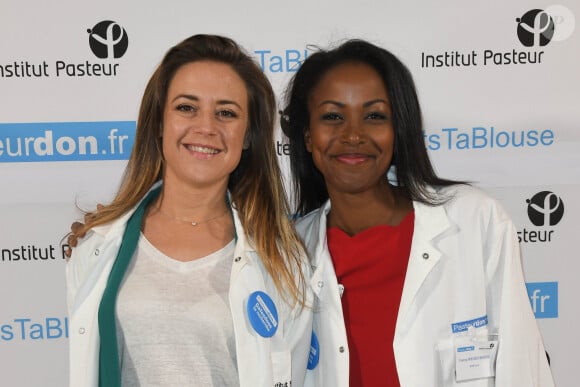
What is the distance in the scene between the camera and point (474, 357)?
1.89 meters

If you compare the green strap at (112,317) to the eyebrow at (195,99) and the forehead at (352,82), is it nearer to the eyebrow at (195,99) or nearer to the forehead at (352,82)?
the eyebrow at (195,99)

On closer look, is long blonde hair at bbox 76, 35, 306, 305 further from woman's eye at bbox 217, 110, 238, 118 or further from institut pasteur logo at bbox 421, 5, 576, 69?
institut pasteur logo at bbox 421, 5, 576, 69

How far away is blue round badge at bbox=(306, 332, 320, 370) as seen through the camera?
6.55ft

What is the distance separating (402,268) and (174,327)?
67 centimetres

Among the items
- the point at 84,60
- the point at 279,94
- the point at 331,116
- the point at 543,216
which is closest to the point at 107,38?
the point at 84,60

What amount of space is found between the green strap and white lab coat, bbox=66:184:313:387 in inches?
1.6

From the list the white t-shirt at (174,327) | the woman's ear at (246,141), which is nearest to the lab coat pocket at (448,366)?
the white t-shirt at (174,327)

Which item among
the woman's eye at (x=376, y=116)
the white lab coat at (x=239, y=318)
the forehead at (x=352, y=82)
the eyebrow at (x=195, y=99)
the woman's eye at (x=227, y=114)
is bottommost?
the white lab coat at (x=239, y=318)

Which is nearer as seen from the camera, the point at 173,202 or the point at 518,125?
the point at 173,202

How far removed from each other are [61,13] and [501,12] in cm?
178

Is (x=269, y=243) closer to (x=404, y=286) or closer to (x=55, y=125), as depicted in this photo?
(x=404, y=286)

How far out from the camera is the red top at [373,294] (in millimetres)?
1853

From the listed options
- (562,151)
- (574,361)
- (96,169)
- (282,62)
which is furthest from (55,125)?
(574,361)

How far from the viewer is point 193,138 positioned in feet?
5.94
